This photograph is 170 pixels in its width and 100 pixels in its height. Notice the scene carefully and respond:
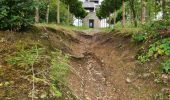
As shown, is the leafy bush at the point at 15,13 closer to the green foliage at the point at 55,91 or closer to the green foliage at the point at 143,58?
the green foliage at the point at 143,58

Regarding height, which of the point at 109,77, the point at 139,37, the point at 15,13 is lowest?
the point at 109,77

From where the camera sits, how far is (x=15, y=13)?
41.9 ft

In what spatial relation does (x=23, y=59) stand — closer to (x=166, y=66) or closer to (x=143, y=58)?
→ (x=166, y=66)

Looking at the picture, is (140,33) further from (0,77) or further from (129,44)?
(0,77)

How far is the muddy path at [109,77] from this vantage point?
33.5 ft

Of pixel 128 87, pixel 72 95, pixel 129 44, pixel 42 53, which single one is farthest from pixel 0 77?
pixel 129 44

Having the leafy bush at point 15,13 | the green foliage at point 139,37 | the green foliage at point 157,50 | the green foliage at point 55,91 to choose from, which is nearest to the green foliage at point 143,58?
the green foliage at point 157,50

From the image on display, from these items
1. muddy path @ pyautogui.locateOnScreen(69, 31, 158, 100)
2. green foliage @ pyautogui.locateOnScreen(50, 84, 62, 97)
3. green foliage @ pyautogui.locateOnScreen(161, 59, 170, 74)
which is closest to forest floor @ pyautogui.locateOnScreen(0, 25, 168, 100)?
muddy path @ pyautogui.locateOnScreen(69, 31, 158, 100)

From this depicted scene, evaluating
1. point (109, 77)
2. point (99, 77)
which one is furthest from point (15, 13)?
point (109, 77)

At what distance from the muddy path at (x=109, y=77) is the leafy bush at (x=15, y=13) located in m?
2.30

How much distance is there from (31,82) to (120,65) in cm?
583

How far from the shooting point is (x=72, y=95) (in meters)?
8.67

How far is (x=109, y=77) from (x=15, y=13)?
3.96 meters

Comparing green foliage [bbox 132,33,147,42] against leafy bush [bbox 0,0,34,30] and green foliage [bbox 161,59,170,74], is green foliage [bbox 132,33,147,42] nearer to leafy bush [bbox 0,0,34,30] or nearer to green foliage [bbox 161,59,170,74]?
green foliage [bbox 161,59,170,74]
